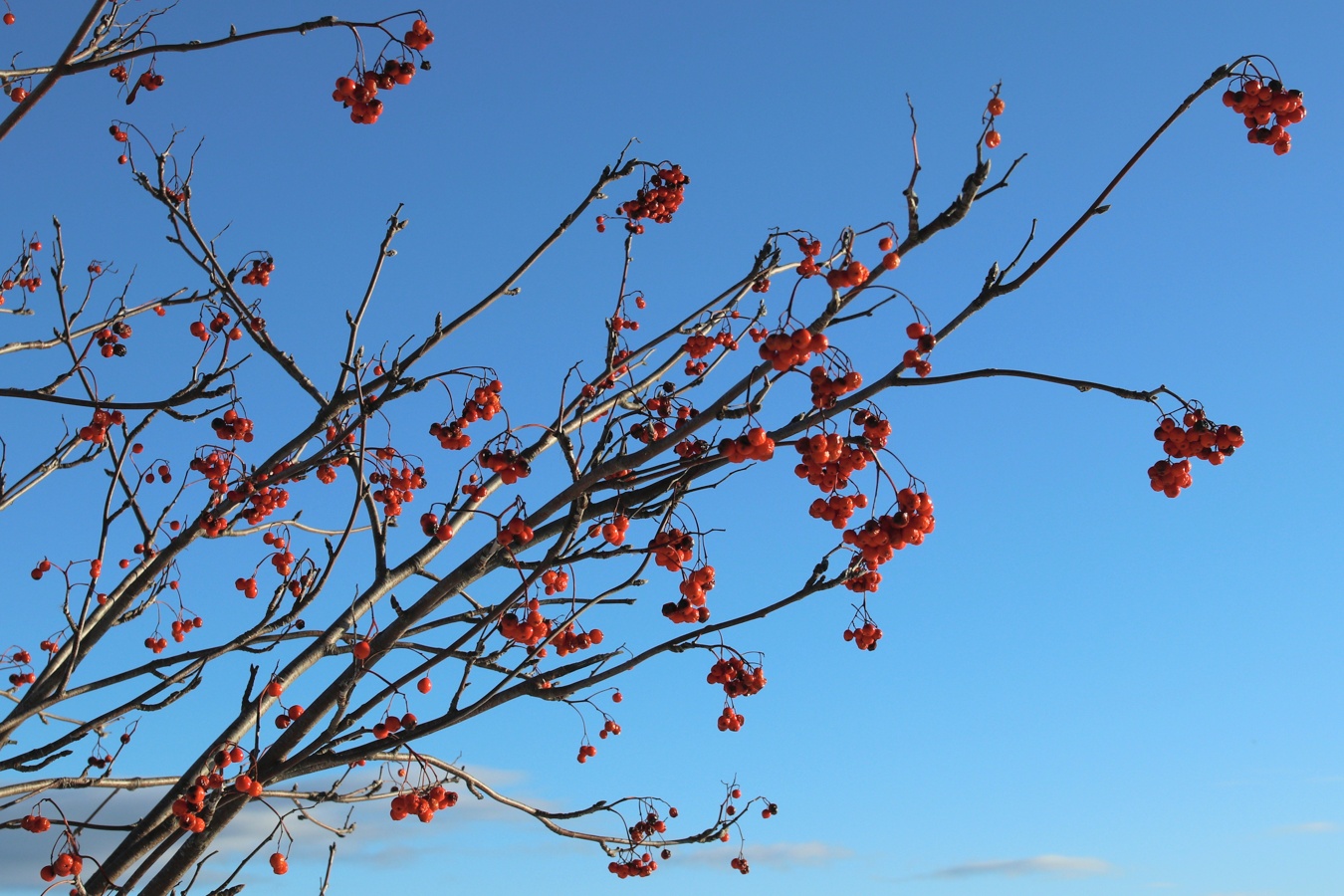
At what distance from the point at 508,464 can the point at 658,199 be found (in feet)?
9.89

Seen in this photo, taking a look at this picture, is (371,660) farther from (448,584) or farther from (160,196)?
(160,196)

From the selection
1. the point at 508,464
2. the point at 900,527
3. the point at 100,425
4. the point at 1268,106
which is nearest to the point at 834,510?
the point at 900,527

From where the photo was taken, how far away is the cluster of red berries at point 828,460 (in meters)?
3.86

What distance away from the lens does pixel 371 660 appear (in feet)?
15.1

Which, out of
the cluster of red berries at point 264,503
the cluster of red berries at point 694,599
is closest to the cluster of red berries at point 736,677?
the cluster of red berries at point 694,599

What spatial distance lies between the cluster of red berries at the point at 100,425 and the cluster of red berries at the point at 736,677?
4.03m

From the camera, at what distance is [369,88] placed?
5504 mm

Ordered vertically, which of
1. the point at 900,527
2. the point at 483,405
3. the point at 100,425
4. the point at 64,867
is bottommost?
the point at 64,867

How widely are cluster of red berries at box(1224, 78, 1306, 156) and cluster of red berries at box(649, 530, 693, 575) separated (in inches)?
119

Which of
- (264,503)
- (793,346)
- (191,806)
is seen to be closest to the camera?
(793,346)

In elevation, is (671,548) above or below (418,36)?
below

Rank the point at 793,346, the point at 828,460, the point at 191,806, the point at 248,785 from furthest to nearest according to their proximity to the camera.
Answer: the point at 191,806 < the point at 248,785 < the point at 828,460 < the point at 793,346

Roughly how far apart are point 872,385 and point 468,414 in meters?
2.59

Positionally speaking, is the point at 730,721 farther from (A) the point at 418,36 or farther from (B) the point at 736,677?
(A) the point at 418,36
